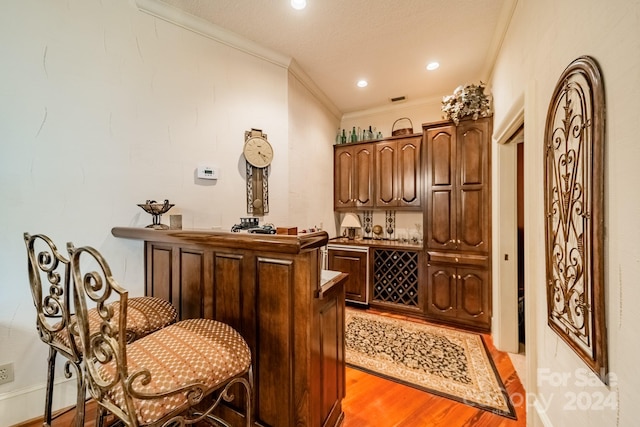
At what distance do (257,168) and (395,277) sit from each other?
2241mm

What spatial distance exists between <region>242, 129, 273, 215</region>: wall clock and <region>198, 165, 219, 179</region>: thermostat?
325 mm

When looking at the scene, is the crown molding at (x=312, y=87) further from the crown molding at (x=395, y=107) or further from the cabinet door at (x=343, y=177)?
the cabinet door at (x=343, y=177)

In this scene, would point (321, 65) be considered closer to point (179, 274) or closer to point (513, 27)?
point (513, 27)

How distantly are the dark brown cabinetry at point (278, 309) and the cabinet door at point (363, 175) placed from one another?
2.39m

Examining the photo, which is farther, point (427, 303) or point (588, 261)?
point (427, 303)

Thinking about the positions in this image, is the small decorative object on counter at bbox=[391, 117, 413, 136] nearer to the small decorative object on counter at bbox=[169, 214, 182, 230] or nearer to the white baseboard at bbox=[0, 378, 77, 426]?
the small decorative object on counter at bbox=[169, 214, 182, 230]

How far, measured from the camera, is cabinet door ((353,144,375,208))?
12.3ft

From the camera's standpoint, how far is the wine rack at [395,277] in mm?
3209

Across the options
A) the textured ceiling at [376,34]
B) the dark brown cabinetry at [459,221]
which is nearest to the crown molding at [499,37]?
the textured ceiling at [376,34]

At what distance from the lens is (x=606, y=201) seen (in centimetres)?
85

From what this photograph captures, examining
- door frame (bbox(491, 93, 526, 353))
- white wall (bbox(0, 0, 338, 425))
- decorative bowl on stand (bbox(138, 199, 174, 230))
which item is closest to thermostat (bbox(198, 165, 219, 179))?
white wall (bbox(0, 0, 338, 425))

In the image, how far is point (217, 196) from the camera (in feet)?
7.78

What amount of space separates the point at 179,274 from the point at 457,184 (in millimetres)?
Result: 2899

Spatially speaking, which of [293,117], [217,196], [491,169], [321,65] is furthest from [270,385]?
[321,65]
